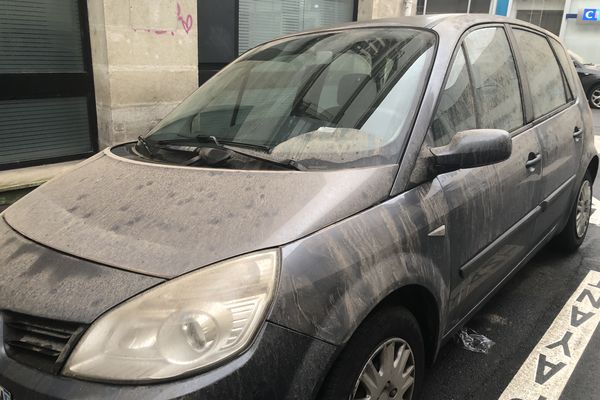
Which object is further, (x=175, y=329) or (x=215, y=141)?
(x=215, y=141)

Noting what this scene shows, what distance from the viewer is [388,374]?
1883 millimetres

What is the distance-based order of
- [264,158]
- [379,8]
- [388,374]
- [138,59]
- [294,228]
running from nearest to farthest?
1. [294,228]
2. [388,374]
3. [264,158]
4. [138,59]
5. [379,8]

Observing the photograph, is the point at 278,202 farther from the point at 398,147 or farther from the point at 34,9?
the point at 34,9

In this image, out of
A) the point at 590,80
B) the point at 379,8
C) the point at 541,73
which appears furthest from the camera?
the point at 590,80

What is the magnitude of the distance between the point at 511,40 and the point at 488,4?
71.9ft

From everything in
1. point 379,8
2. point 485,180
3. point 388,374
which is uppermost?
point 379,8

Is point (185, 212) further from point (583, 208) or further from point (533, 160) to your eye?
point (583, 208)

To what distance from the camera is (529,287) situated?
12.0ft

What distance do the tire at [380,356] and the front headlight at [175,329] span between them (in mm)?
365

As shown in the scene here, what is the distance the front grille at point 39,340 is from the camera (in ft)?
4.74

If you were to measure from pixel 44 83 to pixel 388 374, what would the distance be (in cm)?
492

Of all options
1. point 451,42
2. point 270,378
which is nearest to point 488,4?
point 451,42

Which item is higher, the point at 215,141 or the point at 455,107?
the point at 455,107

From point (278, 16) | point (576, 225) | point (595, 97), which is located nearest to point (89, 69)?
point (278, 16)
